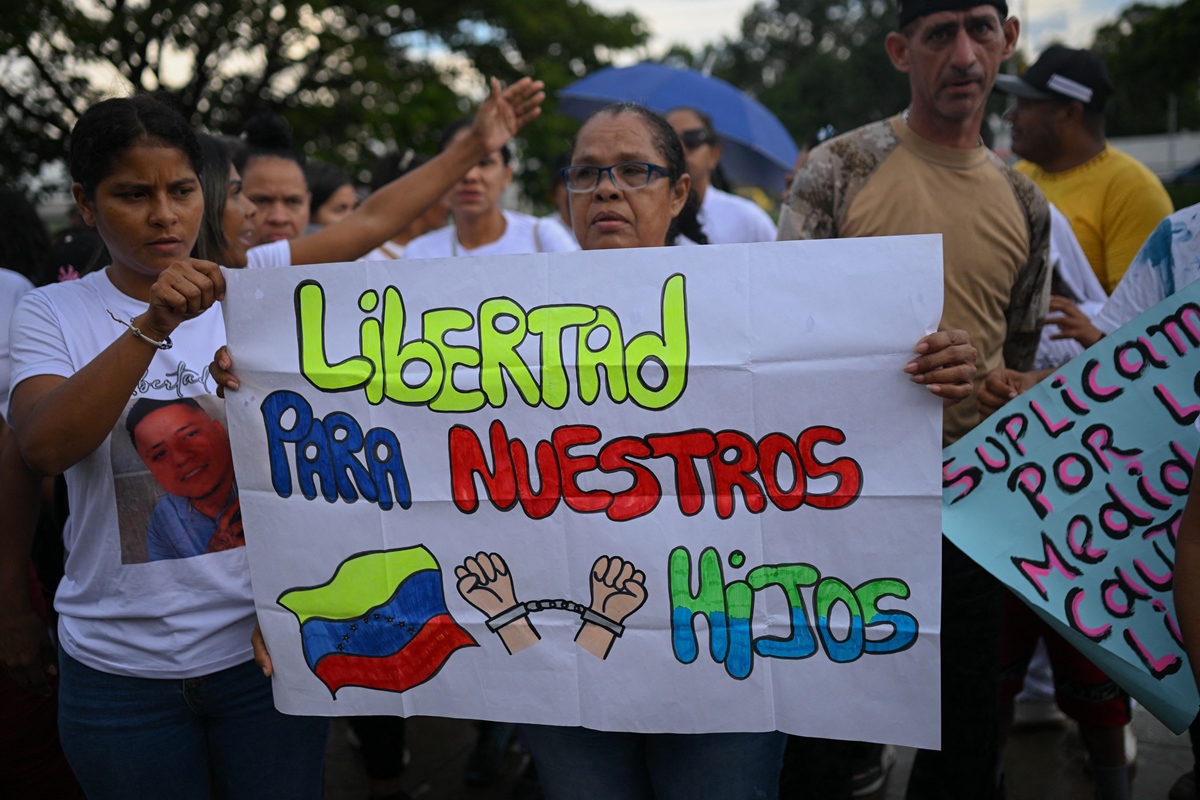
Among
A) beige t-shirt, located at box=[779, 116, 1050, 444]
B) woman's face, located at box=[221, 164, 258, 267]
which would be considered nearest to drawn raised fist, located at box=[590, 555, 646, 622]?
beige t-shirt, located at box=[779, 116, 1050, 444]

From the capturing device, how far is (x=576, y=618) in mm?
1981

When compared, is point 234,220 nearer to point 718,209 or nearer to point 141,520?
point 141,520

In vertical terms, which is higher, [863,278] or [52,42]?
[52,42]

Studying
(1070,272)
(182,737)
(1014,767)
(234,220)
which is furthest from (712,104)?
(182,737)

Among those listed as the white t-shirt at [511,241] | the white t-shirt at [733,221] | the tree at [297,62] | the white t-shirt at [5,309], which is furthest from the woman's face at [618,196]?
the tree at [297,62]

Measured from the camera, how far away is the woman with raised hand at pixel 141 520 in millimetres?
1975

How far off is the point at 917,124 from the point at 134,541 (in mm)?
2190

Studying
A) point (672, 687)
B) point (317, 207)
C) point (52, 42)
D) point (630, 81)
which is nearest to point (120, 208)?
point (672, 687)

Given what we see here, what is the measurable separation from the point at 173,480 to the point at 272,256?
780 millimetres

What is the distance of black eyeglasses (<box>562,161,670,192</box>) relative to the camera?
7.39ft

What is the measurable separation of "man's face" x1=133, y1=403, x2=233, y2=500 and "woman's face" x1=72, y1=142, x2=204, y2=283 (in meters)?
0.31

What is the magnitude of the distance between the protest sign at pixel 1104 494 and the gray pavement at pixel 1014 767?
1.59m

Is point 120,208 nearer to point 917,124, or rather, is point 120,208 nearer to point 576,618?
point 576,618

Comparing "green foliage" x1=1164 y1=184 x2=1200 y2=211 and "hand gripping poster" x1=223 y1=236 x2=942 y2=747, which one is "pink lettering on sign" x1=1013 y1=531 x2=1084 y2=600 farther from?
"green foliage" x1=1164 y1=184 x2=1200 y2=211
